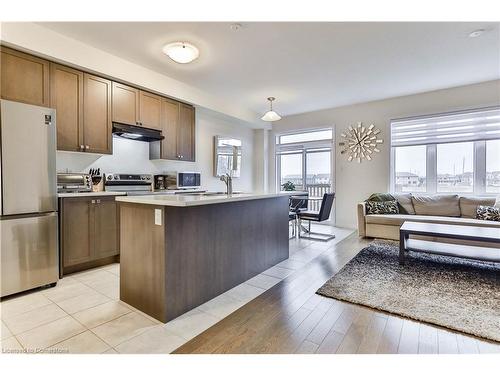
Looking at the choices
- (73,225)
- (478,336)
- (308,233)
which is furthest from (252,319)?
(308,233)

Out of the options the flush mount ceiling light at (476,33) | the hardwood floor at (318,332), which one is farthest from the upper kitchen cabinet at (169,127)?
the flush mount ceiling light at (476,33)

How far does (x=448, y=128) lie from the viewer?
4766 mm

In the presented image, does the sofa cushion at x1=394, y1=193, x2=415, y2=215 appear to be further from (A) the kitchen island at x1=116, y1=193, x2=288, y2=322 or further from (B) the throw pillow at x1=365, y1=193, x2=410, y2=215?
A: (A) the kitchen island at x1=116, y1=193, x2=288, y2=322

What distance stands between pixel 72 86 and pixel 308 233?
4318 mm

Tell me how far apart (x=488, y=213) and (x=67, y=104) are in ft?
19.9

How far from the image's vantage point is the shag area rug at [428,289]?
6.43ft

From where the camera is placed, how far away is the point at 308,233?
16.2 ft

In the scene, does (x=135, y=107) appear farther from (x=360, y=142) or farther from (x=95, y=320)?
(x=360, y=142)

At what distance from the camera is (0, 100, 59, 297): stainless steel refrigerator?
2316mm

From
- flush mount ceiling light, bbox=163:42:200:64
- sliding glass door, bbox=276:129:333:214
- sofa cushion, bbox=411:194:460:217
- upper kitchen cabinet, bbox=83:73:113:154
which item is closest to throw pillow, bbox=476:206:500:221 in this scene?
sofa cushion, bbox=411:194:460:217

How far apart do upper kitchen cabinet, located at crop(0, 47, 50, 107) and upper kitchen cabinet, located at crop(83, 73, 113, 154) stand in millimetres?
431

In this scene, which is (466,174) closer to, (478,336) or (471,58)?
(471,58)

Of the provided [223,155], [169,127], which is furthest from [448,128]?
[169,127]

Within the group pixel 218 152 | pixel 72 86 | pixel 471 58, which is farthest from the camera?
pixel 218 152
